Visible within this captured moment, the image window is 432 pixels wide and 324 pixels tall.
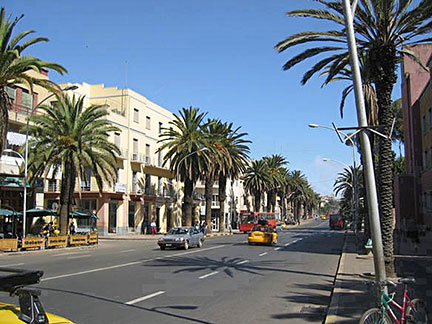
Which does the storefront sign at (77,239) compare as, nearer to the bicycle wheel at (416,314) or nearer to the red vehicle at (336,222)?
the bicycle wheel at (416,314)

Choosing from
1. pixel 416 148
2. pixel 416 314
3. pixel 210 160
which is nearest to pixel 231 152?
pixel 210 160

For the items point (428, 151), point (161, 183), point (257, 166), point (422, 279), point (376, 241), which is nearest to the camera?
point (376, 241)

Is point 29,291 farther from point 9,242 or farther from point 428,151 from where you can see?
point 428,151

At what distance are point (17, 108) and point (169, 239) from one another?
1814cm

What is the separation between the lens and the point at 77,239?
→ 31.8 m

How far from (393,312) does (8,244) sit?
79.6ft

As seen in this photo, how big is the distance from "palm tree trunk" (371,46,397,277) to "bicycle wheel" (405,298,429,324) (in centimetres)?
759

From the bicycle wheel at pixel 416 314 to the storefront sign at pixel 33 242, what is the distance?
80.9ft

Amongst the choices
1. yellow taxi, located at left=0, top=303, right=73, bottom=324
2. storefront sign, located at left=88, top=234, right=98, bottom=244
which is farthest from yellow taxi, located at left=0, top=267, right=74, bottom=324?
storefront sign, located at left=88, top=234, right=98, bottom=244

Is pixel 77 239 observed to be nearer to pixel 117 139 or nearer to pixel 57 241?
pixel 57 241

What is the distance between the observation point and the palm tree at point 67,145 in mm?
30250

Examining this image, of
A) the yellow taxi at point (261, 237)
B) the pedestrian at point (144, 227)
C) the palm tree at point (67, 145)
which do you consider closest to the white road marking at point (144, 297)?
the yellow taxi at point (261, 237)

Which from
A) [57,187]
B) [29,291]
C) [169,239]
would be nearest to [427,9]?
[29,291]

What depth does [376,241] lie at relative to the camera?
8859mm
